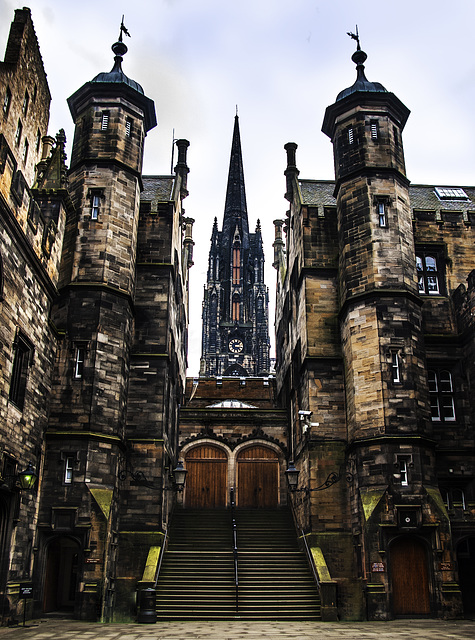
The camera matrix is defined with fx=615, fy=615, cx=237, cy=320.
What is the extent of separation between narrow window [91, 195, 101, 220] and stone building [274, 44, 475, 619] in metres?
7.83

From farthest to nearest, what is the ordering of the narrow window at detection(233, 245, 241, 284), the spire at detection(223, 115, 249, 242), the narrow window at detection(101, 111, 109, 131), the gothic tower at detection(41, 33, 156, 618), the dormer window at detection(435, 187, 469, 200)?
the spire at detection(223, 115, 249, 242) → the narrow window at detection(233, 245, 241, 284) → the dormer window at detection(435, 187, 469, 200) → the narrow window at detection(101, 111, 109, 131) → the gothic tower at detection(41, 33, 156, 618)

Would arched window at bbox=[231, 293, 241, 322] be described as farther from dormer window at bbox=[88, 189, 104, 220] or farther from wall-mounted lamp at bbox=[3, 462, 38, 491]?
wall-mounted lamp at bbox=[3, 462, 38, 491]

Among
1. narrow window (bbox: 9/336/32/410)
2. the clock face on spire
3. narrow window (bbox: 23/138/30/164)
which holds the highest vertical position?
the clock face on spire

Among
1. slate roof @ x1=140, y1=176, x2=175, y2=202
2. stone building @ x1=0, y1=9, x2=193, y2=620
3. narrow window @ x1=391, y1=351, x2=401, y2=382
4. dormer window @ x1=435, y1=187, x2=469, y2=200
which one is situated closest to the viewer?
stone building @ x1=0, y1=9, x2=193, y2=620

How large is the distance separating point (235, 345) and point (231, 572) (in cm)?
5899

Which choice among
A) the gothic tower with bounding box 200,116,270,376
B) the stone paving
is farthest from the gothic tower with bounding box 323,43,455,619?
the gothic tower with bounding box 200,116,270,376

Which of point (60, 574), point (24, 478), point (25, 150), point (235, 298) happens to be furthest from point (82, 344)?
point (235, 298)

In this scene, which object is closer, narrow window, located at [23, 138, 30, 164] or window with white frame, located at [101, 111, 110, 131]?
narrow window, located at [23, 138, 30, 164]

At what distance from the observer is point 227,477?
27.4 metres

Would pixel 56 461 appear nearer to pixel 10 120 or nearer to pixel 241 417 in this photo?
pixel 10 120

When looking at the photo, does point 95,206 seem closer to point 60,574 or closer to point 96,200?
point 96,200

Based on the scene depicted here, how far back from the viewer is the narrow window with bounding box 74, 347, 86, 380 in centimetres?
1905

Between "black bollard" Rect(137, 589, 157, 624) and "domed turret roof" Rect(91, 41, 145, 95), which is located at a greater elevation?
"domed turret roof" Rect(91, 41, 145, 95)

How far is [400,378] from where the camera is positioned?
1944cm
